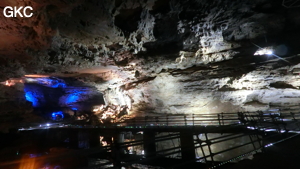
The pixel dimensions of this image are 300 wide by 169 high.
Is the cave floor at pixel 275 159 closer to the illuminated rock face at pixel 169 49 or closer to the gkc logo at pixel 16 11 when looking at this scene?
the illuminated rock face at pixel 169 49

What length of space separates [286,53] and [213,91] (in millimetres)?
6648

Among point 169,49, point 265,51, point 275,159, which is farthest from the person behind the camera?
point 169,49

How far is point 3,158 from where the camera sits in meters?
12.1

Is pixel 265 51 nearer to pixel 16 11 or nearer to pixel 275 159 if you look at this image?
pixel 275 159

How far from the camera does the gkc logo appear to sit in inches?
294

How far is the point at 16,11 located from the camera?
7609 mm

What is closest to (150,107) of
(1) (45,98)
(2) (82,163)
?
(2) (82,163)

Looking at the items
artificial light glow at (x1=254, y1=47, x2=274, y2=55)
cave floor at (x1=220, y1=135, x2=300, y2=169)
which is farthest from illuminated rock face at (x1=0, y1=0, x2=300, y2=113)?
cave floor at (x1=220, y1=135, x2=300, y2=169)

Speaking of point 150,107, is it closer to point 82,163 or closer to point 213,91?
point 213,91

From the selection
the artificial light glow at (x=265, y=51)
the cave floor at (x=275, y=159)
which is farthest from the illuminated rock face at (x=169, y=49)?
the cave floor at (x=275, y=159)

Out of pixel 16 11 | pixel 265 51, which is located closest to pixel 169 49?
pixel 265 51

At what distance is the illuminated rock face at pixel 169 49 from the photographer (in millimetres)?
8656

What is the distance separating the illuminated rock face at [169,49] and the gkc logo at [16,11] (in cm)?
32

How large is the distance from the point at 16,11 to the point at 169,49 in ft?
28.5
